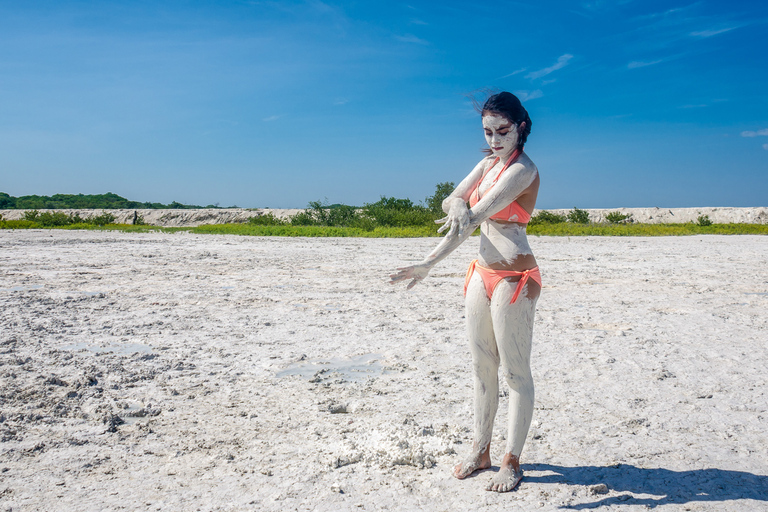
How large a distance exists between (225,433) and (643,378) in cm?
345

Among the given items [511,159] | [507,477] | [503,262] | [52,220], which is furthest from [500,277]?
[52,220]

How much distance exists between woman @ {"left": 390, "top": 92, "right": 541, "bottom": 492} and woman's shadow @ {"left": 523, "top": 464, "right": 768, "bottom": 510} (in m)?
0.33

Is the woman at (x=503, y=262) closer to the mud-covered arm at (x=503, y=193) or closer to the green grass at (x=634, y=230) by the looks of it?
the mud-covered arm at (x=503, y=193)

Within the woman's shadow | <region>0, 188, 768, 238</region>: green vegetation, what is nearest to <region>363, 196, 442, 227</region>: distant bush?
<region>0, 188, 768, 238</region>: green vegetation

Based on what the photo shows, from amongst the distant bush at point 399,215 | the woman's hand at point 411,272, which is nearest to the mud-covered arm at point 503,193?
the woman's hand at point 411,272

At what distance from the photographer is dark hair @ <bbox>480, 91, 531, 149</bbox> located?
2584 millimetres

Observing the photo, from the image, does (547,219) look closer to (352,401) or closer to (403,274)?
(352,401)

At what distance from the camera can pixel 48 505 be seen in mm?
2553

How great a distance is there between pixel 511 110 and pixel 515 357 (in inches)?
49.0

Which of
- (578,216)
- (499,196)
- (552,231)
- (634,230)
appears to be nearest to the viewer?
(499,196)

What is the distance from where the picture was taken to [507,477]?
271cm

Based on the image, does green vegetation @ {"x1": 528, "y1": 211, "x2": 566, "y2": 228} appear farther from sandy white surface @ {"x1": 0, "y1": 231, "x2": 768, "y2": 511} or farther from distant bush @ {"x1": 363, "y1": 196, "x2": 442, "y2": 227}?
sandy white surface @ {"x1": 0, "y1": 231, "x2": 768, "y2": 511}

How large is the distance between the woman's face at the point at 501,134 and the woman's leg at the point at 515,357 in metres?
0.69

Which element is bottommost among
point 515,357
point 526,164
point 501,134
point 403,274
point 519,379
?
point 519,379
